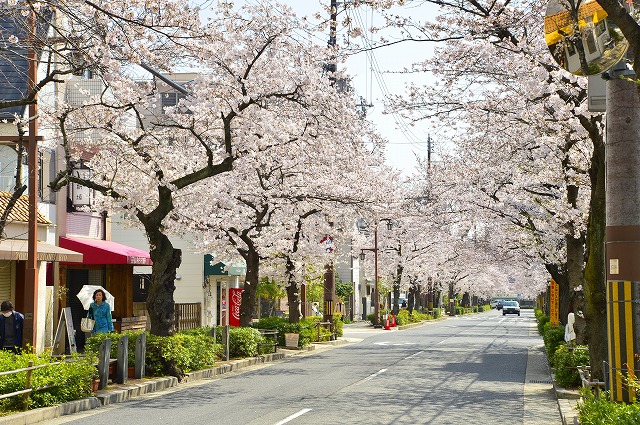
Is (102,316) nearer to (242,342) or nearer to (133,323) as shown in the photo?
(242,342)

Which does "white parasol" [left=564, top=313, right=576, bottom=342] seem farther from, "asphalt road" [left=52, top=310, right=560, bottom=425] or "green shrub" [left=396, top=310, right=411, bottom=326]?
"green shrub" [left=396, top=310, right=411, bottom=326]

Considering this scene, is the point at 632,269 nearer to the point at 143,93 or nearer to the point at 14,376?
the point at 14,376

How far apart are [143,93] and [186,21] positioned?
703 cm

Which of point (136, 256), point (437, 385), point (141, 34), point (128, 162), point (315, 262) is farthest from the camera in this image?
point (315, 262)

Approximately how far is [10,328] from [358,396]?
6759mm

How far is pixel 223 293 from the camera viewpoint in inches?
1752

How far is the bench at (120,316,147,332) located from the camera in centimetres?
2855

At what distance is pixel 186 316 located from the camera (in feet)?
105

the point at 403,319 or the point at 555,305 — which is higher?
the point at 555,305

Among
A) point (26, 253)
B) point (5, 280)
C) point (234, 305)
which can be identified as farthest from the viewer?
point (234, 305)

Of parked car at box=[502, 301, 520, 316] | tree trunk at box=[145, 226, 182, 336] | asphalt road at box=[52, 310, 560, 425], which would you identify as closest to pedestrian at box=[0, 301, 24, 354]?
asphalt road at box=[52, 310, 560, 425]

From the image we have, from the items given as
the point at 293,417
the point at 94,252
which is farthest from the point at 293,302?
the point at 293,417

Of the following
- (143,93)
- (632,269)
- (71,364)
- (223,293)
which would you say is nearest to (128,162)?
(143,93)

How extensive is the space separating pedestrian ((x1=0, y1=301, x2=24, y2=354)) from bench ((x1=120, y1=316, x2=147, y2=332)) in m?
11.7
